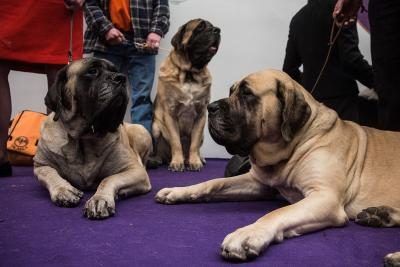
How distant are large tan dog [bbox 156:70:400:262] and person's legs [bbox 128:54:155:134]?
290cm

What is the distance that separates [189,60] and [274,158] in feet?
8.40

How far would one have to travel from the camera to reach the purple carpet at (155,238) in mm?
1617

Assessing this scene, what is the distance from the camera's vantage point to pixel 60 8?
12.0ft

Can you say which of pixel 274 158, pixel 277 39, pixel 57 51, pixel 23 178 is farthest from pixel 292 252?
pixel 277 39

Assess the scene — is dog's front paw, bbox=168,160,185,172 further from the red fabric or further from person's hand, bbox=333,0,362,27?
person's hand, bbox=333,0,362,27

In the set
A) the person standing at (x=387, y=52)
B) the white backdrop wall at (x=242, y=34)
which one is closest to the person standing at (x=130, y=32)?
the white backdrop wall at (x=242, y=34)

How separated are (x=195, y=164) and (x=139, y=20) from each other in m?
1.67

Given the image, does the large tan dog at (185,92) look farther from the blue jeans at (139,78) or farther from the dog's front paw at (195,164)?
the blue jeans at (139,78)

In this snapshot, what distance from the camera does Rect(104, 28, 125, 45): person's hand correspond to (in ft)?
15.1

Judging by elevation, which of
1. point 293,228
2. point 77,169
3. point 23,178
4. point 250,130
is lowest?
point 23,178

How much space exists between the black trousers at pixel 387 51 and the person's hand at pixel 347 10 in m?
0.28

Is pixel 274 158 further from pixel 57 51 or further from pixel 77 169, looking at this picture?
pixel 57 51

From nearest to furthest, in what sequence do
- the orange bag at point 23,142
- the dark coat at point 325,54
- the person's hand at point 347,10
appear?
the person's hand at point 347,10
the dark coat at point 325,54
the orange bag at point 23,142

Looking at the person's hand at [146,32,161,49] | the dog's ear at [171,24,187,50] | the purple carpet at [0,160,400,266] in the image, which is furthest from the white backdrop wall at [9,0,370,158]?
the purple carpet at [0,160,400,266]
